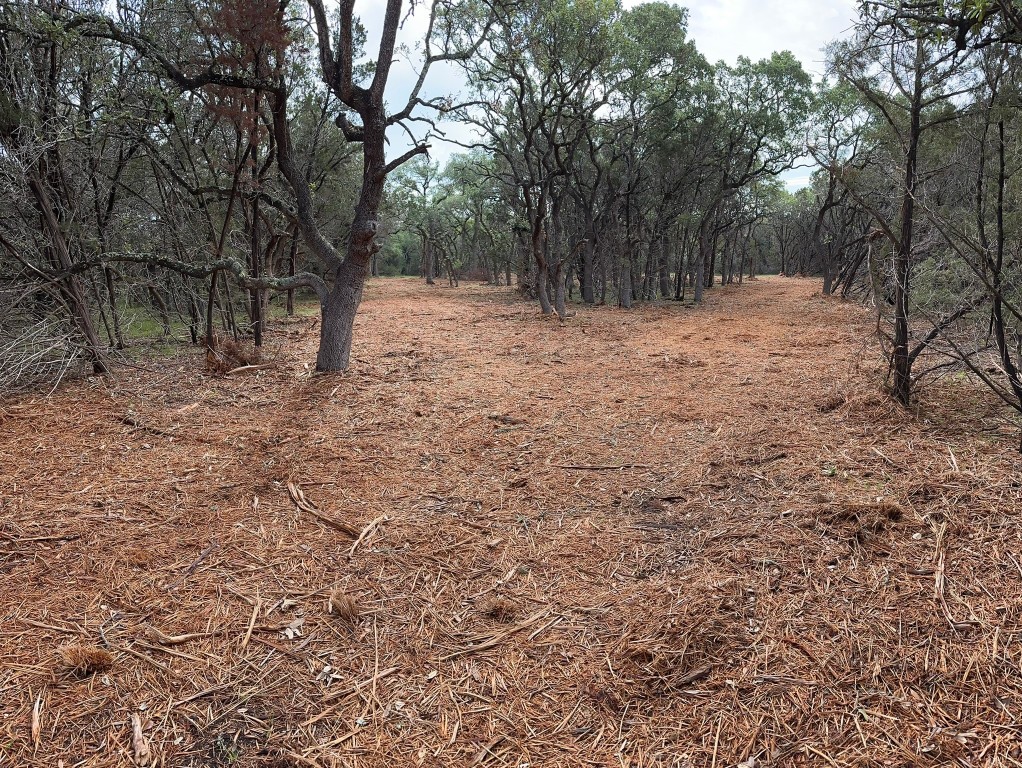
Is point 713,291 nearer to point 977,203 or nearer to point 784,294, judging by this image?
point 784,294

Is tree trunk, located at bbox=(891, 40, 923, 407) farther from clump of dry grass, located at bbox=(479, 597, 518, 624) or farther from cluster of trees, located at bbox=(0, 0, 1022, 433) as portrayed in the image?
clump of dry grass, located at bbox=(479, 597, 518, 624)

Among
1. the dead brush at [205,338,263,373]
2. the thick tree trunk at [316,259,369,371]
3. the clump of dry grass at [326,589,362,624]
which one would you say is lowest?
the clump of dry grass at [326,589,362,624]

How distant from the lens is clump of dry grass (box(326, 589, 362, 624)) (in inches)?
97.6

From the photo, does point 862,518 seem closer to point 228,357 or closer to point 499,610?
point 499,610

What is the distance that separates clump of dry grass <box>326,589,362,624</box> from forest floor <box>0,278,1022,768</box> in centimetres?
2

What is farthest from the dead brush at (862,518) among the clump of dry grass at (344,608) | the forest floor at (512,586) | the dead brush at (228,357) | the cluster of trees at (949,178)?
the dead brush at (228,357)

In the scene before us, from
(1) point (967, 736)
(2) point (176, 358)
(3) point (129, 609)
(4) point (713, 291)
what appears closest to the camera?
(1) point (967, 736)

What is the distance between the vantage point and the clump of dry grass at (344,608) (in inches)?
97.6

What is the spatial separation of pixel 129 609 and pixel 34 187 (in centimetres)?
540

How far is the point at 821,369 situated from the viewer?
281 inches

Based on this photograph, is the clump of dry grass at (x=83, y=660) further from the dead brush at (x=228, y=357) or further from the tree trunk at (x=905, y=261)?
the tree trunk at (x=905, y=261)

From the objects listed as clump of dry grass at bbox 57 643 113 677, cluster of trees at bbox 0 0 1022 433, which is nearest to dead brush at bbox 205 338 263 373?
cluster of trees at bbox 0 0 1022 433

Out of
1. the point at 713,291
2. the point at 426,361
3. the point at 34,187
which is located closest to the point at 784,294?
the point at 713,291

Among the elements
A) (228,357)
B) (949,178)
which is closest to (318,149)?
(228,357)
